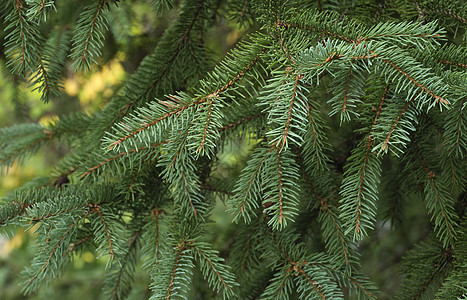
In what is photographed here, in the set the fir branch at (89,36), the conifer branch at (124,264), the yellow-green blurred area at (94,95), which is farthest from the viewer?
the yellow-green blurred area at (94,95)

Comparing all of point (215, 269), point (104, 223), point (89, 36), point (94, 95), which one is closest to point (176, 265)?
point (215, 269)

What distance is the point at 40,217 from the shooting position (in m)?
0.87

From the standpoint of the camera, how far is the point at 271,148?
898 mm

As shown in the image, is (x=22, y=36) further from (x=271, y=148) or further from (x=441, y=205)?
(x=441, y=205)

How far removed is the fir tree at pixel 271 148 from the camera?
2.53ft

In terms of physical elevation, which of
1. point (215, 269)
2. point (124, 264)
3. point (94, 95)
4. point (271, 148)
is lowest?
point (94, 95)

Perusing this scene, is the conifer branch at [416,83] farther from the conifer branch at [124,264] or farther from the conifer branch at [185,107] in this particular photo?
the conifer branch at [124,264]

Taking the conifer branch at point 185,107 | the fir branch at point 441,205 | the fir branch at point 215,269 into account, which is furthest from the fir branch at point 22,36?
the fir branch at point 441,205

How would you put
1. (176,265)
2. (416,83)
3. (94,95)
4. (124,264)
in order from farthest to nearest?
1. (94,95)
2. (124,264)
3. (176,265)
4. (416,83)

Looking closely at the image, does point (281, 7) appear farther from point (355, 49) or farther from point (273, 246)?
point (273, 246)

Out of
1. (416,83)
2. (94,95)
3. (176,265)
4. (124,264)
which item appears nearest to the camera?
(416,83)

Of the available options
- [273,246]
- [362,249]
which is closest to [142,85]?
[273,246]

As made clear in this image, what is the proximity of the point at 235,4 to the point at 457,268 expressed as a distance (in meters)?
0.96

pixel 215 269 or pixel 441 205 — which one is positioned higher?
pixel 441 205
